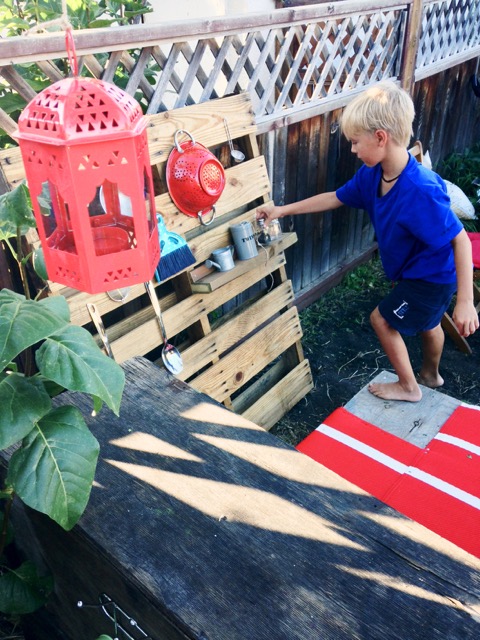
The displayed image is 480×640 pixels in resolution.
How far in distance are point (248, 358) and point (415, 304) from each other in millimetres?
943

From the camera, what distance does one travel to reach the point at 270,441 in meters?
1.53

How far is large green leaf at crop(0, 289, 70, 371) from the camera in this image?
108 cm

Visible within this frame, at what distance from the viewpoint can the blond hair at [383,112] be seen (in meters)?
2.57

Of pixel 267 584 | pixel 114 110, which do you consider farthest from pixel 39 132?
pixel 267 584

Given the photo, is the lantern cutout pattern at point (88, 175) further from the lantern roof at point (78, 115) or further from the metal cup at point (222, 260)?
the metal cup at point (222, 260)

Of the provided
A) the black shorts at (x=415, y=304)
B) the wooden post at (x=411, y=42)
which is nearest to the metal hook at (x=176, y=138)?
the black shorts at (x=415, y=304)

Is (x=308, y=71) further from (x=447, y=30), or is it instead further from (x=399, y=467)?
(x=399, y=467)

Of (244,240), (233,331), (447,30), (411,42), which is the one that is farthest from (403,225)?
(447,30)

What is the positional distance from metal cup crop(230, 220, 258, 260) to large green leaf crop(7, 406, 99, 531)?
172 centimetres

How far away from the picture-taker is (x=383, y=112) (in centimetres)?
256

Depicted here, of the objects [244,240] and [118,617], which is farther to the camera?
[244,240]

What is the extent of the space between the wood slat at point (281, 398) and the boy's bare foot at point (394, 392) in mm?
562

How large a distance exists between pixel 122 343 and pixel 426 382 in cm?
204

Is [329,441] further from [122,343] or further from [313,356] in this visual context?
[313,356]
